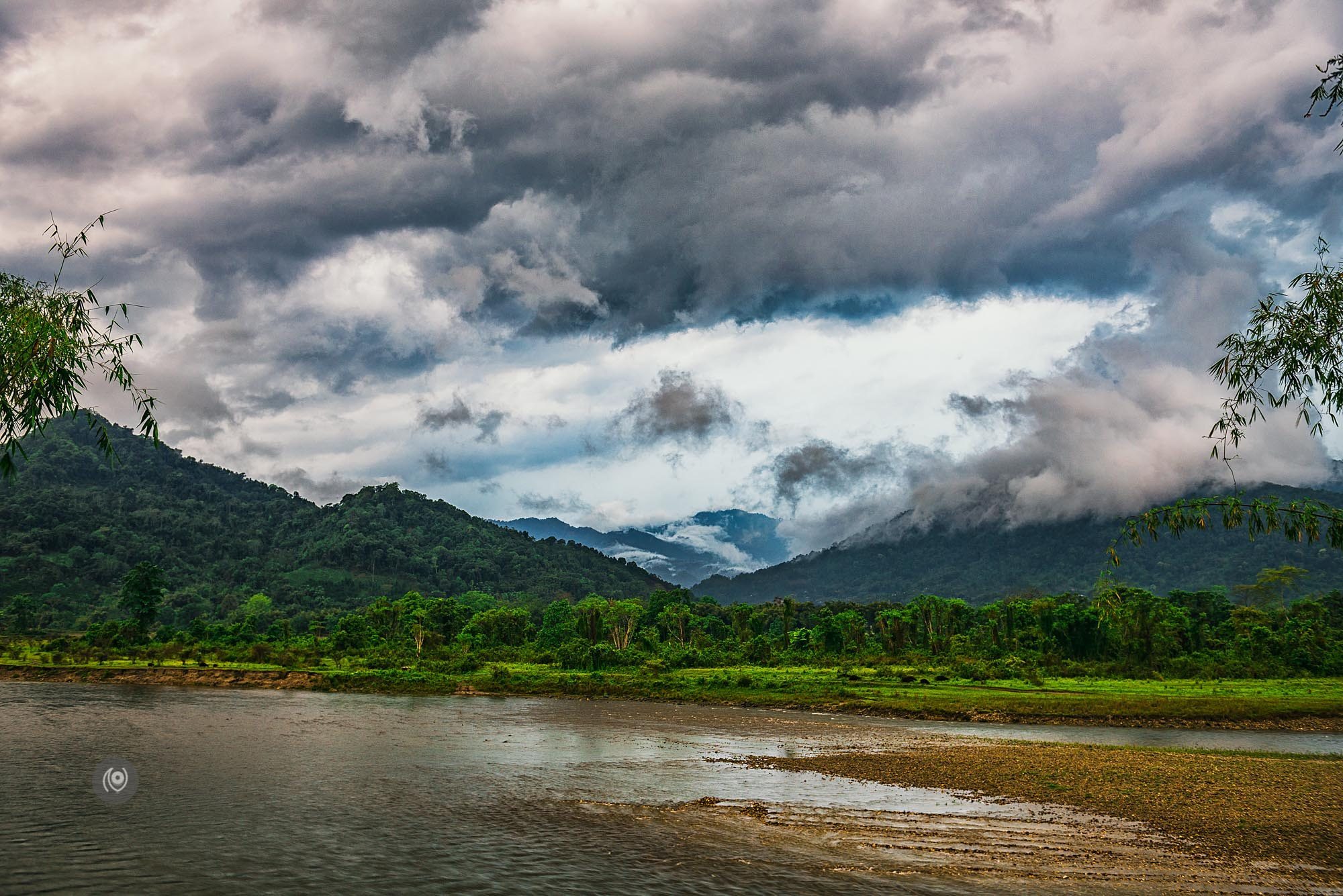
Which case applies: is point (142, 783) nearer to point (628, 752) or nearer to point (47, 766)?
point (47, 766)

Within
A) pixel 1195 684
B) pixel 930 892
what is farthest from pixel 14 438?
pixel 1195 684

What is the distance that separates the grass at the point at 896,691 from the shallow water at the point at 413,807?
19783 mm

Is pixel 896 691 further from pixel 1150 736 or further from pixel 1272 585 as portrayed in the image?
pixel 1272 585

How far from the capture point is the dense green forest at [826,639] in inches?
3999

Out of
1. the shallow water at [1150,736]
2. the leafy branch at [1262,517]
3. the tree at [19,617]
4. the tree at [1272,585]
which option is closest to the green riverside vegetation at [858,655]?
the tree at [19,617]

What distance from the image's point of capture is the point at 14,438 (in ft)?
56.4

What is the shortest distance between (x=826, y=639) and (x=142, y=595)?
105 metres

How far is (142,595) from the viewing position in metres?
123

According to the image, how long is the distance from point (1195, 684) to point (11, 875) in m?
98.0

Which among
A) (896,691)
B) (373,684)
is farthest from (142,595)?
(896,691)

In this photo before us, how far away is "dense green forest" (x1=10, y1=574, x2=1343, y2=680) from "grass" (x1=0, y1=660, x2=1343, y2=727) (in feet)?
19.8

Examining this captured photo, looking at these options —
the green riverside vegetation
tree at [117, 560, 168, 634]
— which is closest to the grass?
the green riverside vegetation

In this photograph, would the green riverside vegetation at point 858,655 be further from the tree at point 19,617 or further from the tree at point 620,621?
the tree at point 620,621

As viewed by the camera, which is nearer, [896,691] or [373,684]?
[896,691]
